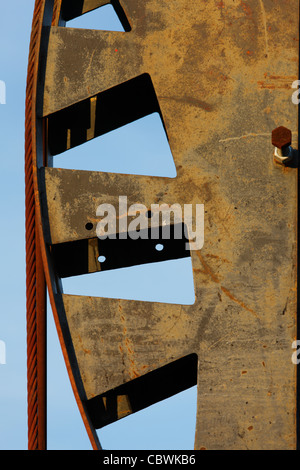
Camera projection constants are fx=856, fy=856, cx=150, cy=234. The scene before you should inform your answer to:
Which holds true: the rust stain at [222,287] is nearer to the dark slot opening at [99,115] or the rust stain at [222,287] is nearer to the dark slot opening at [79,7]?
the dark slot opening at [99,115]

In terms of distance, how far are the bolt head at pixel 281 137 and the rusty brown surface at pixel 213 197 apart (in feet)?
0.98

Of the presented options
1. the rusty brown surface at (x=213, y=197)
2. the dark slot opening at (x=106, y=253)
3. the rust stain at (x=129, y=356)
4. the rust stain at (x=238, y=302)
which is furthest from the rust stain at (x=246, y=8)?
the rust stain at (x=129, y=356)

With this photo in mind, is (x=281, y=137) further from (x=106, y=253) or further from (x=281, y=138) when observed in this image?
(x=106, y=253)

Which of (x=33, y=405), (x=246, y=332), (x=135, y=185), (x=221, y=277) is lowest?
(x=33, y=405)

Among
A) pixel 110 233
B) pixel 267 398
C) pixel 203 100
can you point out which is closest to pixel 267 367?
pixel 267 398

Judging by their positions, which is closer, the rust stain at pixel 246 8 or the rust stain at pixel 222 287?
the rust stain at pixel 222 287

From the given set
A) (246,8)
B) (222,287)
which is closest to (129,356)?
(222,287)

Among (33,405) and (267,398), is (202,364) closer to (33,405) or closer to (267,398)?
(267,398)

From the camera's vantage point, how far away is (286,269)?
21.7ft

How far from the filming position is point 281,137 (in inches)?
256

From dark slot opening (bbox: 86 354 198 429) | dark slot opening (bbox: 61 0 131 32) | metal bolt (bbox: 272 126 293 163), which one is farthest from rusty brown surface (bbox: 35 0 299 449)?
dark slot opening (bbox: 61 0 131 32)

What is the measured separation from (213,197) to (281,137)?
721mm

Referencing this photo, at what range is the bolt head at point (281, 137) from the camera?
6.50 metres

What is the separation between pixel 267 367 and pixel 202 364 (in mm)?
493
